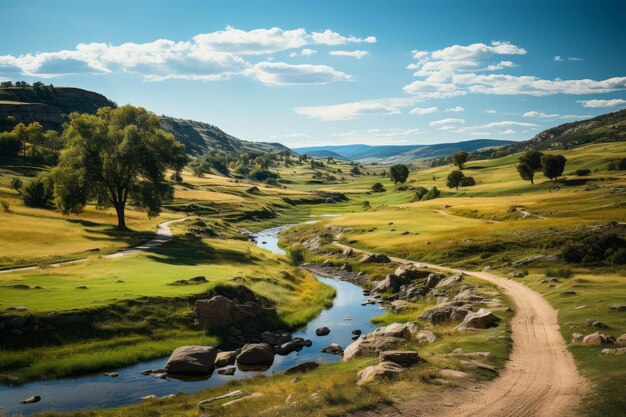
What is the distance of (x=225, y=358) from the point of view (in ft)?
113

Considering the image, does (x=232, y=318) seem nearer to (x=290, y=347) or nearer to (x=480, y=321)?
(x=290, y=347)

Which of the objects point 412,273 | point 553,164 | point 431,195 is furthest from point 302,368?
point 431,195

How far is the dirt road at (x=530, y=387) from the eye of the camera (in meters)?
20.2

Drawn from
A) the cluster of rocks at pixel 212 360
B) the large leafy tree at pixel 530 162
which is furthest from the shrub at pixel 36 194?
the large leafy tree at pixel 530 162

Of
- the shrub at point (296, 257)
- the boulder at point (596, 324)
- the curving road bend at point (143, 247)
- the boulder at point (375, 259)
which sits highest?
the boulder at point (596, 324)

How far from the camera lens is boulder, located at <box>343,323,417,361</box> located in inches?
1291

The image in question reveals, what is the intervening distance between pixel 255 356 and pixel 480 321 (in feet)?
59.3

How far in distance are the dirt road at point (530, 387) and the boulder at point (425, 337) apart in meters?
5.75

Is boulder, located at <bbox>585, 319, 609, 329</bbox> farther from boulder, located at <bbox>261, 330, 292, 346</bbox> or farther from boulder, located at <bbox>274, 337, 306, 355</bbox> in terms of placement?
boulder, located at <bbox>261, 330, 292, 346</bbox>

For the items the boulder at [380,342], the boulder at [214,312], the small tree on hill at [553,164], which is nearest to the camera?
A: the boulder at [380,342]

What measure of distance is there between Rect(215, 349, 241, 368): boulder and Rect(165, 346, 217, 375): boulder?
1.76ft

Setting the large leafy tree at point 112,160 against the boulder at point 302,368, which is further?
the large leafy tree at point 112,160

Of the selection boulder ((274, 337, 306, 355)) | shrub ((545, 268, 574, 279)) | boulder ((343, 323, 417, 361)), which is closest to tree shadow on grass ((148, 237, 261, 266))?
boulder ((274, 337, 306, 355))

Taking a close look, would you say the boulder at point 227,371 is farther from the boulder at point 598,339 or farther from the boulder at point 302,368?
the boulder at point 598,339
